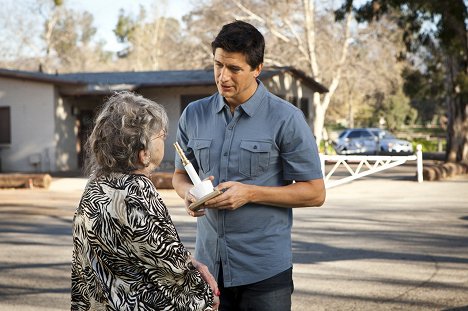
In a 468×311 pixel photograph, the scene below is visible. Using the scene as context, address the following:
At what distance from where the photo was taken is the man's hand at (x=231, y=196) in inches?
130

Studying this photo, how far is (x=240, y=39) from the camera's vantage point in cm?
354

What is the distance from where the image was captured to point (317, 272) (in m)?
9.15

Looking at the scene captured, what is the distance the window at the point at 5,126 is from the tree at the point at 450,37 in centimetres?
1367

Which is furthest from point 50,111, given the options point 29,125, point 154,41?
point 154,41

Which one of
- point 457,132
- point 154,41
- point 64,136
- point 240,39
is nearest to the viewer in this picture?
point 240,39

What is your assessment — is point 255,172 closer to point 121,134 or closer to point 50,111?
point 121,134

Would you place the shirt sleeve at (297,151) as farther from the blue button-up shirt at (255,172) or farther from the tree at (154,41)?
the tree at (154,41)

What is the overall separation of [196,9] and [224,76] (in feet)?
152

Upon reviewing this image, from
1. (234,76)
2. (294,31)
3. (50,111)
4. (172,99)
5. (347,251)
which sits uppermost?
(294,31)

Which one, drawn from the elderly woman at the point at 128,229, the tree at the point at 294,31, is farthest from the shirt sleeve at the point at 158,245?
the tree at the point at 294,31

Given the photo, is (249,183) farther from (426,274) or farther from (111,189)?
(426,274)

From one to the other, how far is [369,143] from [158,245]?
38.9m

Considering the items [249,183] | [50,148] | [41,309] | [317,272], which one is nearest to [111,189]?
[249,183]

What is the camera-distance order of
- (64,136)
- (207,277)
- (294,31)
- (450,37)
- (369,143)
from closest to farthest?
(207,277) < (450,37) < (64,136) < (369,143) < (294,31)
